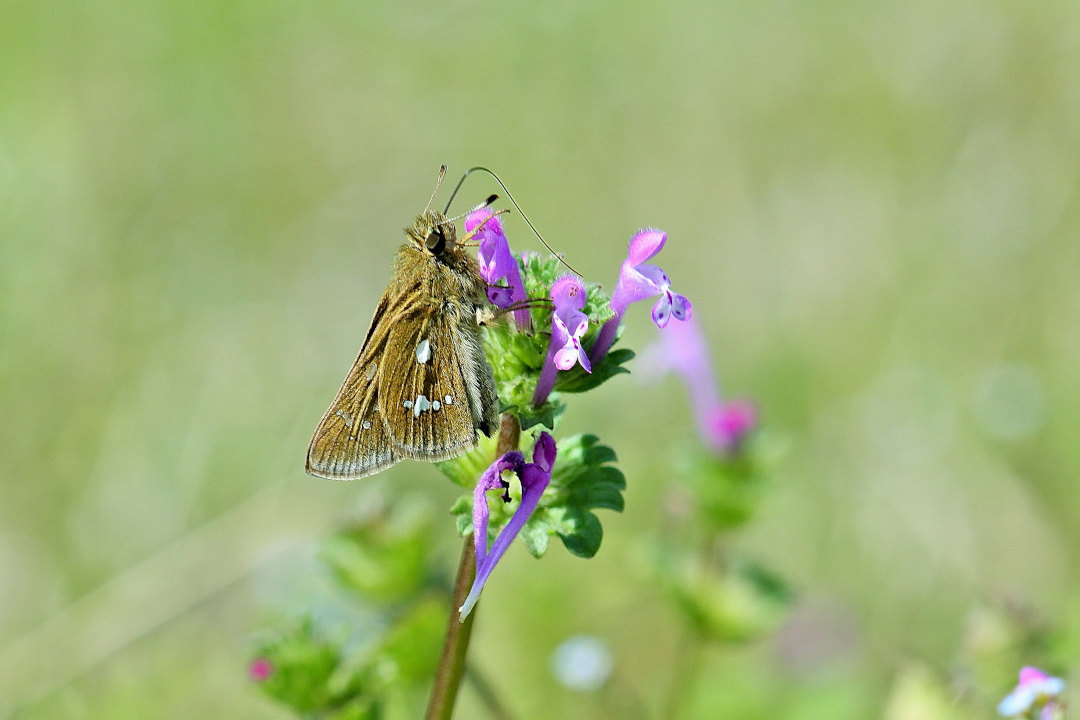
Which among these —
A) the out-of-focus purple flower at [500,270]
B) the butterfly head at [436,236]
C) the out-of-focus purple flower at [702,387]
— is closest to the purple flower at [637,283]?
the out-of-focus purple flower at [500,270]

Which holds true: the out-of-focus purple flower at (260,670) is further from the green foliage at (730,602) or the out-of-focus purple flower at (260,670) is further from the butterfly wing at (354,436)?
the green foliage at (730,602)

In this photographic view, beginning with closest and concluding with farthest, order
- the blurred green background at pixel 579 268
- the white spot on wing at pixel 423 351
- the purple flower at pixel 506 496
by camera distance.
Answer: the purple flower at pixel 506 496
the white spot on wing at pixel 423 351
the blurred green background at pixel 579 268

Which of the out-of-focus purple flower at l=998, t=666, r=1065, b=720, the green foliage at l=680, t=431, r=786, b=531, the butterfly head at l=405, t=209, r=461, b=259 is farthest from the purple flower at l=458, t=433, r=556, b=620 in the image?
the green foliage at l=680, t=431, r=786, b=531

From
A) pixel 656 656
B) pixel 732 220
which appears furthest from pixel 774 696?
pixel 732 220

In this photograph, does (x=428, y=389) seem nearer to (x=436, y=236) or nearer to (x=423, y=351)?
(x=423, y=351)

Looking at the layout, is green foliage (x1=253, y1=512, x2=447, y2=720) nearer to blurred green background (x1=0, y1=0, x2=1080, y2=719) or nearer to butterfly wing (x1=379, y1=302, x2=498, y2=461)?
blurred green background (x1=0, y1=0, x2=1080, y2=719)

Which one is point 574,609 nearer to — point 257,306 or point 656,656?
point 656,656
